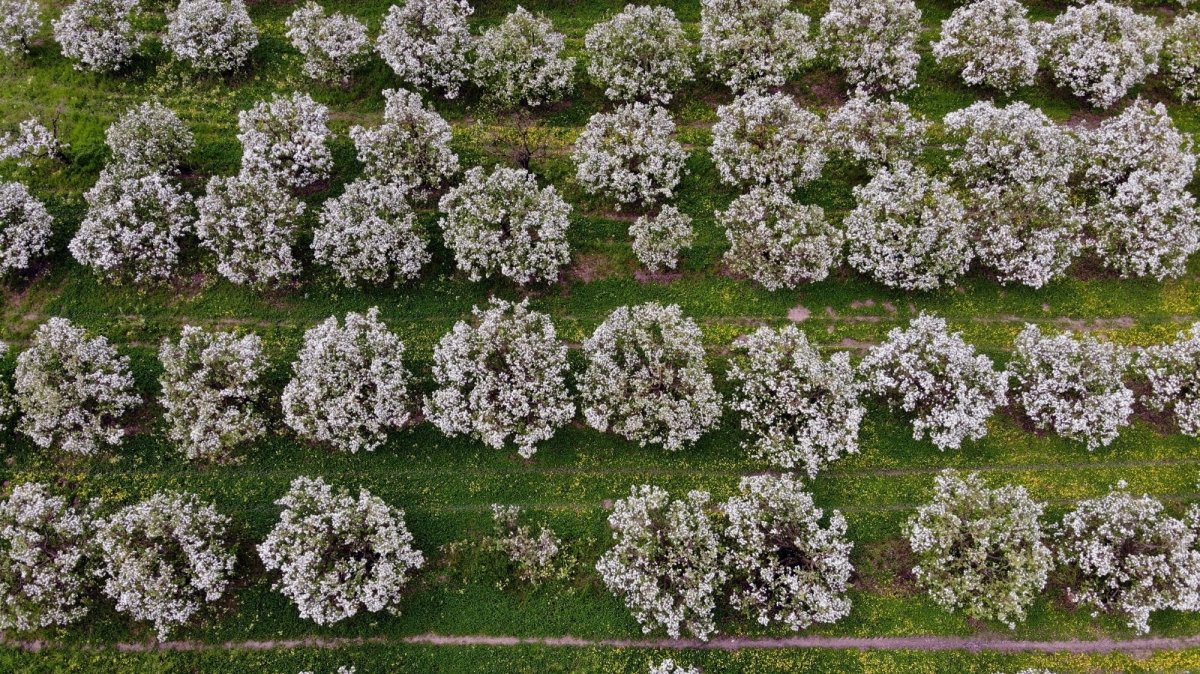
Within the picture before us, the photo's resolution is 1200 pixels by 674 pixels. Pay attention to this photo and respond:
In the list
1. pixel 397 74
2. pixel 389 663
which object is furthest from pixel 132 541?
pixel 397 74

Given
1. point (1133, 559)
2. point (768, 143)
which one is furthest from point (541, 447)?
point (1133, 559)

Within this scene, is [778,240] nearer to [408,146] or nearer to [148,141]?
[408,146]

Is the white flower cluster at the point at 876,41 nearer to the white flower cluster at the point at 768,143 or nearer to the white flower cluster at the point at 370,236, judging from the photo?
the white flower cluster at the point at 768,143

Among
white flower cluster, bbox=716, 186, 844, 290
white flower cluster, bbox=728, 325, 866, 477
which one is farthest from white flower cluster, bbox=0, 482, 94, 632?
white flower cluster, bbox=716, 186, 844, 290

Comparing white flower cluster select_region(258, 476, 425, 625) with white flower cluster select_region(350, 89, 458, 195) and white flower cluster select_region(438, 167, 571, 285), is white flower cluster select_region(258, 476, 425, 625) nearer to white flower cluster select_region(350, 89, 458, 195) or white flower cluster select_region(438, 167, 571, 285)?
white flower cluster select_region(438, 167, 571, 285)

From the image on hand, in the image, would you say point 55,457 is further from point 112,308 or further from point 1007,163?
point 1007,163
